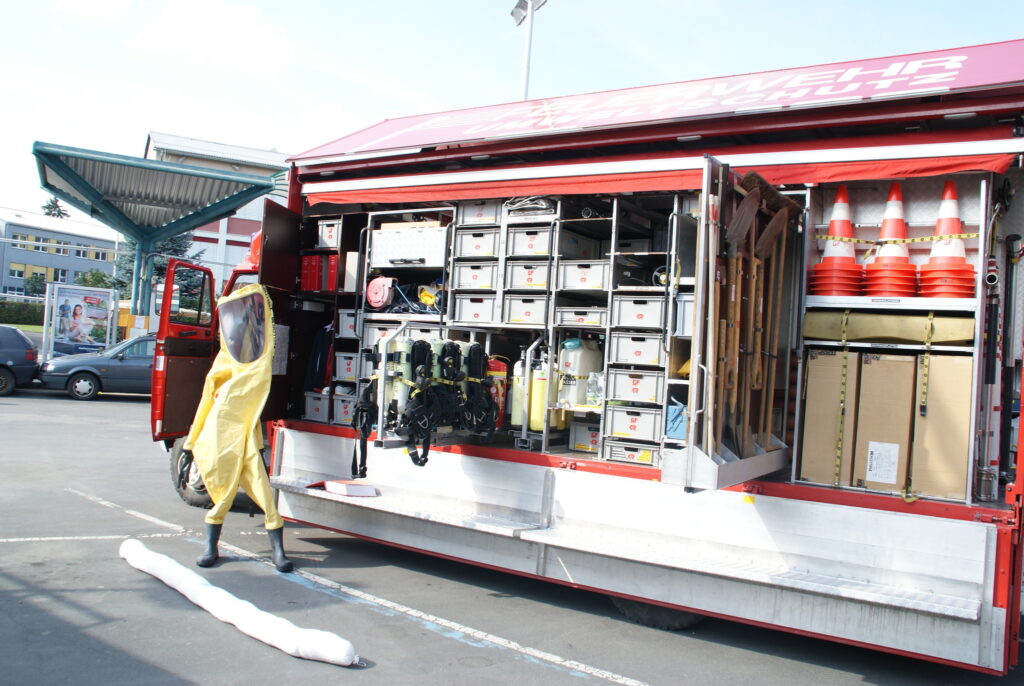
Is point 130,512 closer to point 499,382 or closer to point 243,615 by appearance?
point 243,615

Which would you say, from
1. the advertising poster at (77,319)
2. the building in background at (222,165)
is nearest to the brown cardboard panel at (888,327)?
the advertising poster at (77,319)

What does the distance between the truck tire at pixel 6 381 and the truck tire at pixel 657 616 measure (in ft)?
55.2

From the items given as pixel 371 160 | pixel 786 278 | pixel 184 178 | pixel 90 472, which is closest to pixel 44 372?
pixel 184 178

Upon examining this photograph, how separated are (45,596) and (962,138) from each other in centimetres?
630

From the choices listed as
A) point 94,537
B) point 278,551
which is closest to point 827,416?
point 278,551

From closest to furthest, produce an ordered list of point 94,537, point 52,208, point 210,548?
point 210,548
point 94,537
point 52,208

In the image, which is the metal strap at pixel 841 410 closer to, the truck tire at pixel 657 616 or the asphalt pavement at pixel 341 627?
the asphalt pavement at pixel 341 627

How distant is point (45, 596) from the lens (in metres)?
5.19

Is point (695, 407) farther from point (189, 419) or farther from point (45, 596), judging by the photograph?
point (189, 419)

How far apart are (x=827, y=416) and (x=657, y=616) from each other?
171cm

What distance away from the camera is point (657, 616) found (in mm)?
5336

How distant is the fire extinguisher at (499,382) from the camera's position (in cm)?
673

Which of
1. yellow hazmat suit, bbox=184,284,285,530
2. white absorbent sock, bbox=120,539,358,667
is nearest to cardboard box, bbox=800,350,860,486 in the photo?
white absorbent sock, bbox=120,539,358,667

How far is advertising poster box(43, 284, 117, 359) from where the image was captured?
20.5 metres
